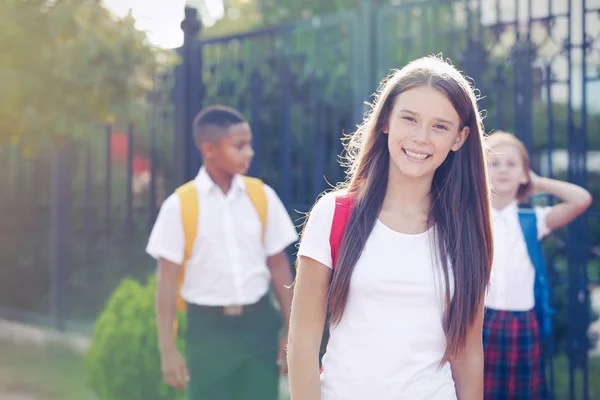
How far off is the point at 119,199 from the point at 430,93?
7.67 m

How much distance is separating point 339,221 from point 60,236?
686cm

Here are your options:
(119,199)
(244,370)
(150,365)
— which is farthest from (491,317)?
(119,199)

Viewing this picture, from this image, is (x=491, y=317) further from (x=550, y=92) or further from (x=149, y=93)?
(x=149, y=93)

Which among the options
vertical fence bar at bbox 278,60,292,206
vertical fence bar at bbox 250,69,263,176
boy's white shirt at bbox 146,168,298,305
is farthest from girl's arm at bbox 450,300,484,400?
vertical fence bar at bbox 250,69,263,176

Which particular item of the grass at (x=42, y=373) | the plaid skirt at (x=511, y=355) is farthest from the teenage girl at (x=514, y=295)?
the grass at (x=42, y=373)

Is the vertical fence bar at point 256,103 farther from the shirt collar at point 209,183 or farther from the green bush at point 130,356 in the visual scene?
the shirt collar at point 209,183

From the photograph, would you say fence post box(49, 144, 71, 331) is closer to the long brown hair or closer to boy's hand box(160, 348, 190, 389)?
boy's hand box(160, 348, 190, 389)

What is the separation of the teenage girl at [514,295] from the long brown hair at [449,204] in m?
1.64

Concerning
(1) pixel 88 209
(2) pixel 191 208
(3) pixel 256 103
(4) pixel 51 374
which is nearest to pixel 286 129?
(3) pixel 256 103

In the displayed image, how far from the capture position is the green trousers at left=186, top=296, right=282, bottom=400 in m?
3.65

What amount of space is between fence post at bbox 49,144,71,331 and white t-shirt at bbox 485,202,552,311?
18.5 feet

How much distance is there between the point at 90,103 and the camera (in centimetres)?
651

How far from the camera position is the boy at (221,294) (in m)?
3.67

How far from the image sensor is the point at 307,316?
2.02m
